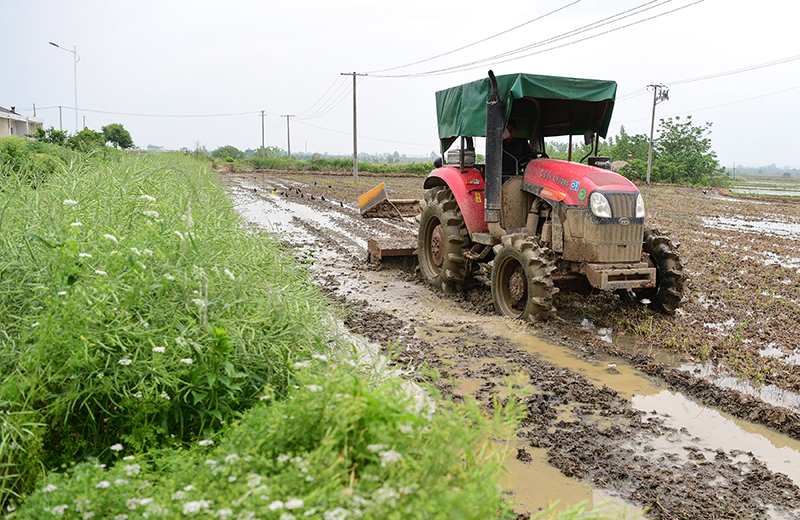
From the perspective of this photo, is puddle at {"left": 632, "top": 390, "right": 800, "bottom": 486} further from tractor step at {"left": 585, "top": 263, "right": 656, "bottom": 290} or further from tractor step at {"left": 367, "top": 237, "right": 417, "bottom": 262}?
tractor step at {"left": 367, "top": 237, "right": 417, "bottom": 262}

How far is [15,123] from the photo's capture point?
46.3 meters

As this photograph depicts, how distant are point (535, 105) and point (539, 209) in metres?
1.37

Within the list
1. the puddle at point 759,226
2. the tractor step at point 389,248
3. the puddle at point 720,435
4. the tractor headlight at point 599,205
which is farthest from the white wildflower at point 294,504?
the puddle at point 759,226

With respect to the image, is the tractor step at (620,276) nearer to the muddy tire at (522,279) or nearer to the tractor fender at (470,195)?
the muddy tire at (522,279)

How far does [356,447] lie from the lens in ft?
6.77

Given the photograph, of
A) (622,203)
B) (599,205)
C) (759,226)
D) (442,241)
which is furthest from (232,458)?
(759,226)

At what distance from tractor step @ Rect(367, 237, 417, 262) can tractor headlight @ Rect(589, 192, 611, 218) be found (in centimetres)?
368

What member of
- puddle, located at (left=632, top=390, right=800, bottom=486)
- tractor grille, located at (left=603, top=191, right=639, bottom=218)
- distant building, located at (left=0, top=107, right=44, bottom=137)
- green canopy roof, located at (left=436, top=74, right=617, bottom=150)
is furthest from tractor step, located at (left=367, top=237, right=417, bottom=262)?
distant building, located at (left=0, top=107, right=44, bottom=137)

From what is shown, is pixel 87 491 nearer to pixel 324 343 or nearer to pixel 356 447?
pixel 356 447

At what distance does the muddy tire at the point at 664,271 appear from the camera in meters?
6.68

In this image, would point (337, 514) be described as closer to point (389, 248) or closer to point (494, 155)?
point (494, 155)

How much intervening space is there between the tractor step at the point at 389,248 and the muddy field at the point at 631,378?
233 millimetres

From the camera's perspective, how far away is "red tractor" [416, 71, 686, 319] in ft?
21.0

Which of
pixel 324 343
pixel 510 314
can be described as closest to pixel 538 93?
pixel 510 314
